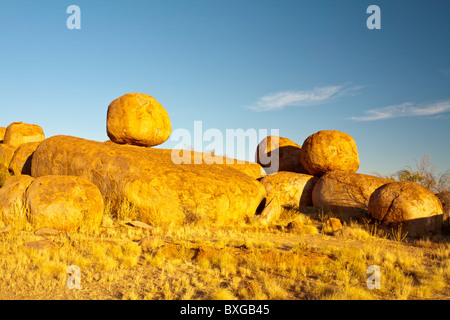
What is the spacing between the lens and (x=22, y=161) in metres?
14.6

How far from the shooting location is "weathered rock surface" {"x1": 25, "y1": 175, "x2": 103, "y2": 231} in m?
7.48

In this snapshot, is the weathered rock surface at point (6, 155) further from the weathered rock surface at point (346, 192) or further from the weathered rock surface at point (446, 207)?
the weathered rock surface at point (446, 207)

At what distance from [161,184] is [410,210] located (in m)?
6.13

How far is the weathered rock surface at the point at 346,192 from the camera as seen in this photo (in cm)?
1044

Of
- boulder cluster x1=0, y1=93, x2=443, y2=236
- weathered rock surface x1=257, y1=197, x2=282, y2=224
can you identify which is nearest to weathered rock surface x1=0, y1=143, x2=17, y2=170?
boulder cluster x1=0, y1=93, x2=443, y2=236

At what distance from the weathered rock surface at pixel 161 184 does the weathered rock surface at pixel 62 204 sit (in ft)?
3.32

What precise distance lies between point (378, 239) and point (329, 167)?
14.4 feet

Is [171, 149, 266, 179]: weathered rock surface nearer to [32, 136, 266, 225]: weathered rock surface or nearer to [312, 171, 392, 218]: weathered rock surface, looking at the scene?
[32, 136, 266, 225]: weathered rock surface

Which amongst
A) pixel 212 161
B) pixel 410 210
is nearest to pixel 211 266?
pixel 410 210

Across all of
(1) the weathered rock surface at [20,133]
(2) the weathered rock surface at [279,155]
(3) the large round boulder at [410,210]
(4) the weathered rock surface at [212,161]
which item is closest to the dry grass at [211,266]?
(3) the large round boulder at [410,210]

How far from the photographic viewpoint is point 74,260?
5480 millimetres

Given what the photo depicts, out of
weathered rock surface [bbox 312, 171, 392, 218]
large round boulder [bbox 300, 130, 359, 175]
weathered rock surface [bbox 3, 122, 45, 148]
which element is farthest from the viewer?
weathered rock surface [bbox 3, 122, 45, 148]

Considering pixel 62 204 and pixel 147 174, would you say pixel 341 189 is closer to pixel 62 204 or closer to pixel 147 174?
pixel 147 174

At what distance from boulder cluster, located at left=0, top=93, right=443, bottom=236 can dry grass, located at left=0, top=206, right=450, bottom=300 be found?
72 centimetres
